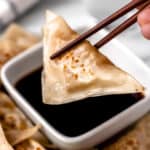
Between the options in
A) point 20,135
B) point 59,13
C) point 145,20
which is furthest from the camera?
point 59,13

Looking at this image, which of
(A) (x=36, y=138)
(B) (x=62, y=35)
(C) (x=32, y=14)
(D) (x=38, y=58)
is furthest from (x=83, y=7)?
(A) (x=36, y=138)

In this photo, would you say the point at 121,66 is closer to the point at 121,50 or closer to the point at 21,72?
the point at 121,50

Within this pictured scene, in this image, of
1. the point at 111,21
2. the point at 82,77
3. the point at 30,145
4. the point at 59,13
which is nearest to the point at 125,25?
the point at 111,21

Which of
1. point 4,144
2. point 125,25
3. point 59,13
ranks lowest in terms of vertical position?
point 59,13

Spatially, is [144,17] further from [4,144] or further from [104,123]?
[4,144]

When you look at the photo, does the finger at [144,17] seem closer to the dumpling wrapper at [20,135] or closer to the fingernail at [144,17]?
the fingernail at [144,17]

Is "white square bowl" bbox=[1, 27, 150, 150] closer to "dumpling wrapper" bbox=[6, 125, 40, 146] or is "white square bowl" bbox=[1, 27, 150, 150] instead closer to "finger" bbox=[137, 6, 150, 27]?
"dumpling wrapper" bbox=[6, 125, 40, 146]
